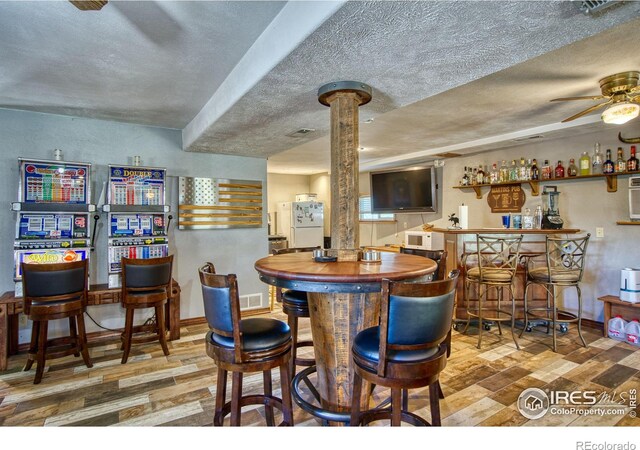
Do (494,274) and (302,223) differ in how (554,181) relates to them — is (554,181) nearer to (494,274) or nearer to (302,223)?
(494,274)

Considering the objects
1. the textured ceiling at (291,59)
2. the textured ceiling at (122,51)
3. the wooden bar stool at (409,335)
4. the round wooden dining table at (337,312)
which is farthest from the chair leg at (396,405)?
the textured ceiling at (122,51)

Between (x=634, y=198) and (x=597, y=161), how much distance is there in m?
0.56

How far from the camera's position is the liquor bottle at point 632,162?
3.74 m

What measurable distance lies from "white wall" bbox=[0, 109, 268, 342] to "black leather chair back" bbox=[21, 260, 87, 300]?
81cm

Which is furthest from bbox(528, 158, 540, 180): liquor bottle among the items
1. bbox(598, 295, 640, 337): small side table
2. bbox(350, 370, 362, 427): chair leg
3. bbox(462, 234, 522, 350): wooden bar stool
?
bbox(350, 370, 362, 427): chair leg

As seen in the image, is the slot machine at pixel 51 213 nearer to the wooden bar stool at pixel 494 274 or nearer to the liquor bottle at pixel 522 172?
the wooden bar stool at pixel 494 274

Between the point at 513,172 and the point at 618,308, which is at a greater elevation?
the point at 513,172

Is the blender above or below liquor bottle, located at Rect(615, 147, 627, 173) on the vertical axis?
below

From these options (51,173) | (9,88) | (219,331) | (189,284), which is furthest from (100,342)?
(219,331)

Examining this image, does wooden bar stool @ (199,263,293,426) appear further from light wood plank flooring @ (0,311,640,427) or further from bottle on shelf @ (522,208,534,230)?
bottle on shelf @ (522,208,534,230)

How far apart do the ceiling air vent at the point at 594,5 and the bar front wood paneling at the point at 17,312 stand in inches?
148

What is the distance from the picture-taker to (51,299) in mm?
2799

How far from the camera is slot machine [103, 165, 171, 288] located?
3465mm

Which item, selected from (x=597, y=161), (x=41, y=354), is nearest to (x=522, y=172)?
(x=597, y=161)
